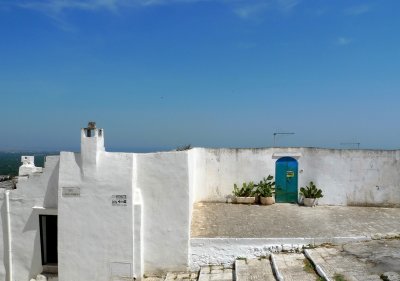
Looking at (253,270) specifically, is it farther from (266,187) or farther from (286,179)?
(286,179)

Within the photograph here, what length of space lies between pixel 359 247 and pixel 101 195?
6.62 metres

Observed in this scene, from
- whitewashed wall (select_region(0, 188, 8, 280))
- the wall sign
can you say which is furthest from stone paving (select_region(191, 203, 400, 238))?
whitewashed wall (select_region(0, 188, 8, 280))

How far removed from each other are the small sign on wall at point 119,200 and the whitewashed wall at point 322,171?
13.5ft

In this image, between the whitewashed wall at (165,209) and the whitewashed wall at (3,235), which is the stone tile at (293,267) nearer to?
the whitewashed wall at (165,209)

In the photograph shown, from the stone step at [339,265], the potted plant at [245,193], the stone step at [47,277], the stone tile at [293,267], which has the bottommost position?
the stone step at [47,277]

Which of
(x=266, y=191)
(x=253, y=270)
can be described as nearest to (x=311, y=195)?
(x=266, y=191)

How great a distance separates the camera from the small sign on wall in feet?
30.2

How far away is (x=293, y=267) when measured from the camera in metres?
8.27

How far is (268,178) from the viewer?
13.5 meters

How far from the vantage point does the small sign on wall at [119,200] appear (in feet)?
30.2

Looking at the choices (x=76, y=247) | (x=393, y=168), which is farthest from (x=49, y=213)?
(x=393, y=168)

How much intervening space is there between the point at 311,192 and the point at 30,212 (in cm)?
921

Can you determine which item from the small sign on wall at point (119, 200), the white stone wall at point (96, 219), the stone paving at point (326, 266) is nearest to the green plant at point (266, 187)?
the stone paving at point (326, 266)

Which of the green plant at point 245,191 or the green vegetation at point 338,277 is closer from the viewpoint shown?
the green vegetation at point 338,277
